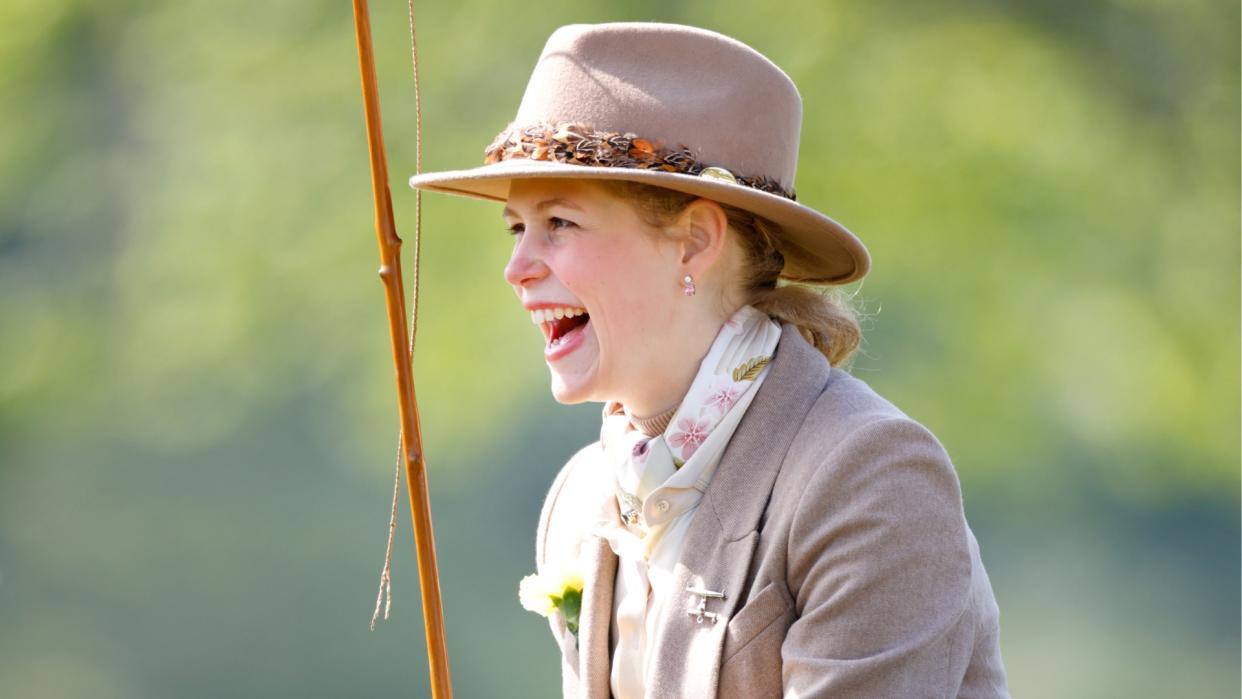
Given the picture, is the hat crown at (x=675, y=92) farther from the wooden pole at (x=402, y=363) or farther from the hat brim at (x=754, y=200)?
the wooden pole at (x=402, y=363)

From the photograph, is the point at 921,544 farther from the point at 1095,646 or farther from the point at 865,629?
the point at 1095,646

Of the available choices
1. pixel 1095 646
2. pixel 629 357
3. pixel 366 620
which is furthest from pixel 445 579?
pixel 629 357

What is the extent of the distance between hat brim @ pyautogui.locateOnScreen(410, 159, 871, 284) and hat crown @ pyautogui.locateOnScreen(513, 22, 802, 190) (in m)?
0.05

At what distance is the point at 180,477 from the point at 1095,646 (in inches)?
107

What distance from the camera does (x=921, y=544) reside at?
158 centimetres

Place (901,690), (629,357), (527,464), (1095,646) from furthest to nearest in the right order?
(527,464) < (1095,646) < (629,357) < (901,690)

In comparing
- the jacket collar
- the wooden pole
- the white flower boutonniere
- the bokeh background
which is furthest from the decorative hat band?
the bokeh background

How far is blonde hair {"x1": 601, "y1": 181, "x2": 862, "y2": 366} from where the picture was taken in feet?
5.90

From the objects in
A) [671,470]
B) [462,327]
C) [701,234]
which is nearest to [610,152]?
[701,234]

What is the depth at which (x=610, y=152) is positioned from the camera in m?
1.72

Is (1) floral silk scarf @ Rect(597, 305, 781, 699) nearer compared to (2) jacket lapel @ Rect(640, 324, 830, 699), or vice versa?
(2) jacket lapel @ Rect(640, 324, 830, 699)

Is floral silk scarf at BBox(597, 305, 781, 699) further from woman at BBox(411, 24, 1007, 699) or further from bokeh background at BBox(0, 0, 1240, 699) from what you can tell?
bokeh background at BBox(0, 0, 1240, 699)

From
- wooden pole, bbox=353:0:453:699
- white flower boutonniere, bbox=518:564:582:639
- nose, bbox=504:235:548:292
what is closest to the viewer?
wooden pole, bbox=353:0:453:699

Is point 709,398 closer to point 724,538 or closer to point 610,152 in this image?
point 724,538
